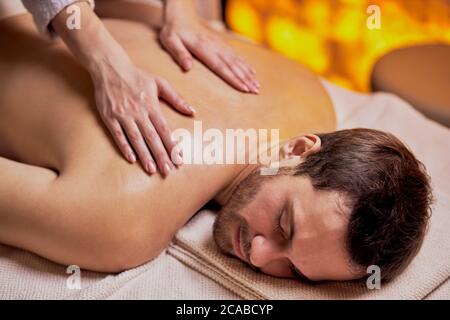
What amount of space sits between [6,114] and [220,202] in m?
0.57

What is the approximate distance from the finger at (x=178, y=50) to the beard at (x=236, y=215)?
36cm

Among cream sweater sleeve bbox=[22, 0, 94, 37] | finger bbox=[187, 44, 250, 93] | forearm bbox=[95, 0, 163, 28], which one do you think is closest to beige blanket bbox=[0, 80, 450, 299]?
finger bbox=[187, 44, 250, 93]

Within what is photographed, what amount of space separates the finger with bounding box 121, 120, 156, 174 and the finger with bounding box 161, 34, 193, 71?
0.27 meters

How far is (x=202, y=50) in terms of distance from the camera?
4.91 ft

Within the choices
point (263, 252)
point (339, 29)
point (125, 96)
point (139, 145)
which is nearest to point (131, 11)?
point (125, 96)

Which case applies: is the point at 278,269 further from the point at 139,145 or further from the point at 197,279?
the point at 139,145

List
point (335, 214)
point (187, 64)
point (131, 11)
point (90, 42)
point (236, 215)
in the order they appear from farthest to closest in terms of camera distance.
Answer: point (131, 11)
point (187, 64)
point (90, 42)
point (236, 215)
point (335, 214)

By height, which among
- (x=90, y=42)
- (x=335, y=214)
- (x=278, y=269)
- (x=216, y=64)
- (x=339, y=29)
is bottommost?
(x=339, y=29)

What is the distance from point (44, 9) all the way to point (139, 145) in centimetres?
43

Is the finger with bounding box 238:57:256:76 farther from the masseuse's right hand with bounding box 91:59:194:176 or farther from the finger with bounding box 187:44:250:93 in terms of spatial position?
the masseuse's right hand with bounding box 91:59:194:176
